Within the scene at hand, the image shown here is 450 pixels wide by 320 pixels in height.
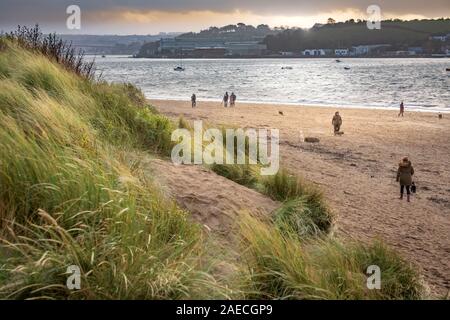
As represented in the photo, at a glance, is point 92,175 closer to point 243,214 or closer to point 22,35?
point 243,214

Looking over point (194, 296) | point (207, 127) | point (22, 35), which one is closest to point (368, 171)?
point (207, 127)

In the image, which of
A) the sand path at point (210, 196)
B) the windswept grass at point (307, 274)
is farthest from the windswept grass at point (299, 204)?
the windswept grass at point (307, 274)

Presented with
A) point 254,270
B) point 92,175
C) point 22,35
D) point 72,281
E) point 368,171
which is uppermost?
point 22,35

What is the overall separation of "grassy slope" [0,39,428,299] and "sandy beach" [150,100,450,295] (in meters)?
2.91

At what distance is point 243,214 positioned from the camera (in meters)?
5.66

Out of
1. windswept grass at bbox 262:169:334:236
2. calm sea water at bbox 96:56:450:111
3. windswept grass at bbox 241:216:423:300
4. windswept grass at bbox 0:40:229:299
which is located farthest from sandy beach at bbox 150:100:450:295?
calm sea water at bbox 96:56:450:111

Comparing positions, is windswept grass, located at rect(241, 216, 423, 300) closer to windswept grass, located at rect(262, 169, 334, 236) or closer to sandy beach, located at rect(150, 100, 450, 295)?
windswept grass, located at rect(262, 169, 334, 236)

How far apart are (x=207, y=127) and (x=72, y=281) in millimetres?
9578

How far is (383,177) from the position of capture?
15328mm

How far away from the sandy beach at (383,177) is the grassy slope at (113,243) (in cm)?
291

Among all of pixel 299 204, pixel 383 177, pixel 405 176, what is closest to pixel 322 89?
pixel 383 177

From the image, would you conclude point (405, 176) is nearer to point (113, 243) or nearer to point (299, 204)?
point (299, 204)

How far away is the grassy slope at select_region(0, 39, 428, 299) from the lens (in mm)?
3221
